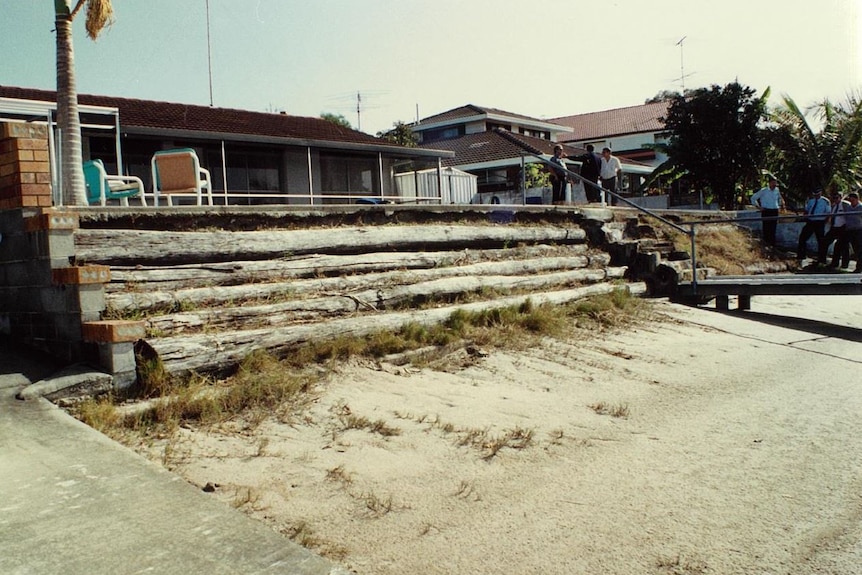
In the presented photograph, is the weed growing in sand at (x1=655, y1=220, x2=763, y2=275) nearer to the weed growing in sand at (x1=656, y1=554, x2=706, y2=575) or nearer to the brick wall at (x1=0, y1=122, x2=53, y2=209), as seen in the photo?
the weed growing in sand at (x1=656, y1=554, x2=706, y2=575)

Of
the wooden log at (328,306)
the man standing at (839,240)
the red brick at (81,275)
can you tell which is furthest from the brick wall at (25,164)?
the man standing at (839,240)

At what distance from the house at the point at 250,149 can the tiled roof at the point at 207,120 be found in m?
0.02

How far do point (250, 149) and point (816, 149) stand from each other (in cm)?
2009

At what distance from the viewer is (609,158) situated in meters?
14.6

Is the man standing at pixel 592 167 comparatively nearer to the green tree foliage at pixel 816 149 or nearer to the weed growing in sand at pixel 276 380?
the weed growing in sand at pixel 276 380

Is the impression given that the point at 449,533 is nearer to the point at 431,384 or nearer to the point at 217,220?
the point at 431,384

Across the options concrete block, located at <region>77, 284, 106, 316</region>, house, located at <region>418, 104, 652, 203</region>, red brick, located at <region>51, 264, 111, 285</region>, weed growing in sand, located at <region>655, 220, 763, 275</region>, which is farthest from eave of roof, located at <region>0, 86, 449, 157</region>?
concrete block, located at <region>77, 284, 106, 316</region>

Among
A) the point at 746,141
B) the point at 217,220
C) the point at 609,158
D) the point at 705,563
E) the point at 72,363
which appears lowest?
the point at 705,563

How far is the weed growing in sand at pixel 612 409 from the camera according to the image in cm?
570

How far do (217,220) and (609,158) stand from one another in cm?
1003

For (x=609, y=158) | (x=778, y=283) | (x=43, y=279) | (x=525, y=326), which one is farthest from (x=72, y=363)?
(x=609, y=158)

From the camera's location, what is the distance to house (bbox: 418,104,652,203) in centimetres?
2952

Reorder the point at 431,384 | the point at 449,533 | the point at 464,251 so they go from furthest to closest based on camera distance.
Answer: the point at 464,251 → the point at 431,384 → the point at 449,533

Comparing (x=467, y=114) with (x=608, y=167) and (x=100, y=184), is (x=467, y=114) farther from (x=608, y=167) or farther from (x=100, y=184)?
(x=100, y=184)
